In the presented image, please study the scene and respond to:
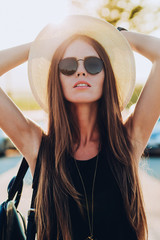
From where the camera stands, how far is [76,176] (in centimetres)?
164

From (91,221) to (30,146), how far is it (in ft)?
1.85

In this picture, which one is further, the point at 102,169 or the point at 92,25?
the point at 92,25

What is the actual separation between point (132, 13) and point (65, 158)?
12089 mm

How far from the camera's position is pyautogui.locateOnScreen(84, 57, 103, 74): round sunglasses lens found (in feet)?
5.44

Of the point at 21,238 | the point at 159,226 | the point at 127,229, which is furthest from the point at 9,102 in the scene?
the point at 159,226

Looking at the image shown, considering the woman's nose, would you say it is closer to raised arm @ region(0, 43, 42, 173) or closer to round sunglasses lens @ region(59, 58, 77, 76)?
round sunglasses lens @ region(59, 58, 77, 76)

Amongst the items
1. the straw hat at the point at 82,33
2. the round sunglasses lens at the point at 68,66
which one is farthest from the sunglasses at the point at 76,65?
the straw hat at the point at 82,33

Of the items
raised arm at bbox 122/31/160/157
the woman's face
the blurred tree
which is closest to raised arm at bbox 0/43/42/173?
the woman's face

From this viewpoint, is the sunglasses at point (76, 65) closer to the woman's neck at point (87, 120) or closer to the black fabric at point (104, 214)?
the woman's neck at point (87, 120)

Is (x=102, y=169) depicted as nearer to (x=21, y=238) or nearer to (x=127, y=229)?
(x=127, y=229)

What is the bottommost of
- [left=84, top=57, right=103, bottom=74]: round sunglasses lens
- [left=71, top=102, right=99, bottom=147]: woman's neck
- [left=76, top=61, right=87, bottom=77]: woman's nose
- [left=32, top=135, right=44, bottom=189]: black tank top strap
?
[left=32, top=135, right=44, bottom=189]: black tank top strap

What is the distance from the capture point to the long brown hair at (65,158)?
1537 mm

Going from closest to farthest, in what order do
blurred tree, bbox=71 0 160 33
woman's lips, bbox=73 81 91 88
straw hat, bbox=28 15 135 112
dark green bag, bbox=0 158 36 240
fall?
dark green bag, bbox=0 158 36 240, woman's lips, bbox=73 81 91 88, straw hat, bbox=28 15 135 112, blurred tree, bbox=71 0 160 33

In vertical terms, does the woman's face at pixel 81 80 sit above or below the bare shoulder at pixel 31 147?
above
